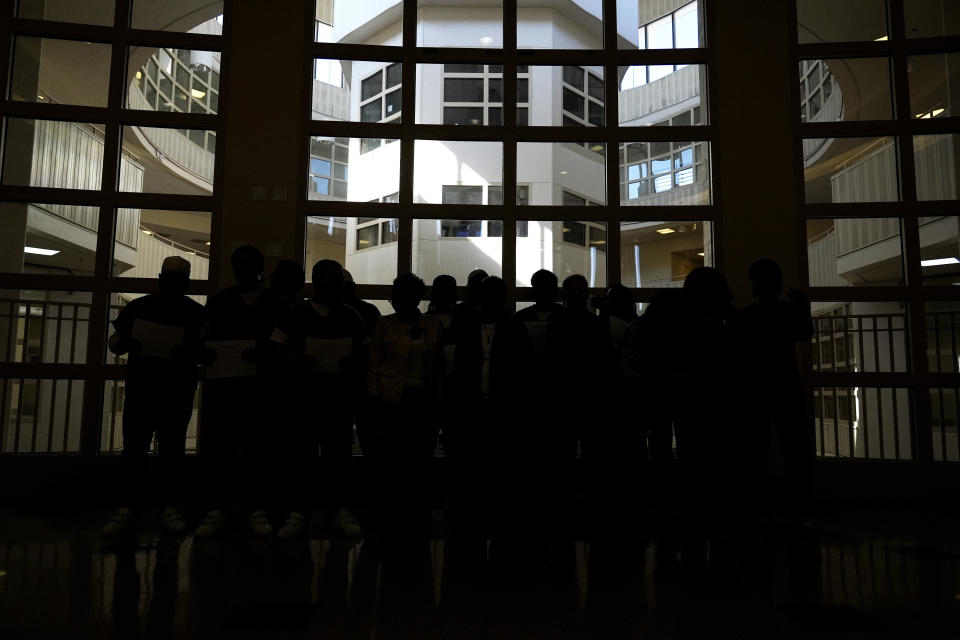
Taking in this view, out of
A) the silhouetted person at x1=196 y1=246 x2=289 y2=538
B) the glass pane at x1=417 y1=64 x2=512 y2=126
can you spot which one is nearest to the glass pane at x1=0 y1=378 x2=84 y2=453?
the silhouetted person at x1=196 y1=246 x2=289 y2=538

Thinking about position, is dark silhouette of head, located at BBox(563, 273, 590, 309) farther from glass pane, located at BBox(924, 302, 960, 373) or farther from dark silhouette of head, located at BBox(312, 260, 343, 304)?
glass pane, located at BBox(924, 302, 960, 373)

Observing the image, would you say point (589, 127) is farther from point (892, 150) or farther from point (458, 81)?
point (892, 150)

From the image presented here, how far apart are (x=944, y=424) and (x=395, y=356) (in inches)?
159

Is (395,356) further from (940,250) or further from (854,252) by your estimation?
(940,250)

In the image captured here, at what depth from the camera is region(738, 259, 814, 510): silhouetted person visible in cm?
397

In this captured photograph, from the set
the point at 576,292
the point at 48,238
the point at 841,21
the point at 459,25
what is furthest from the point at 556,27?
the point at 48,238

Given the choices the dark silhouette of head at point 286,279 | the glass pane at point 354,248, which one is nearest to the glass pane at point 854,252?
the glass pane at point 354,248

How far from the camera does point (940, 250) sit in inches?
203

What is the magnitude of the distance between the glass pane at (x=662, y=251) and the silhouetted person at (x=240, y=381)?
2708mm

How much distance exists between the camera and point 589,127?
213 inches

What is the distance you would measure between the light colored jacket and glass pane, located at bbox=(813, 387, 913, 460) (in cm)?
294

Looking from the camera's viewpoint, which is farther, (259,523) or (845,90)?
(845,90)

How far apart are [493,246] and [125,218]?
2.81 m

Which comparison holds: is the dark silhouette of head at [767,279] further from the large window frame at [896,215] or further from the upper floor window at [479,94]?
the upper floor window at [479,94]
